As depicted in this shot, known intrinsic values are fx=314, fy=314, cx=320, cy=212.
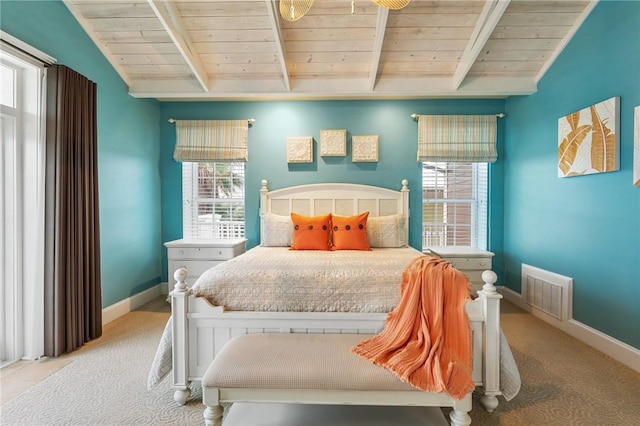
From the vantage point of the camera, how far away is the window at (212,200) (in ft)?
13.6

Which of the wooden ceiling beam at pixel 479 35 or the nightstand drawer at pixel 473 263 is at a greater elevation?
the wooden ceiling beam at pixel 479 35

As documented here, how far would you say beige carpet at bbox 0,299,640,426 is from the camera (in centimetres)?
174

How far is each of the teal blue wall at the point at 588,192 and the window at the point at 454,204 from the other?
452mm

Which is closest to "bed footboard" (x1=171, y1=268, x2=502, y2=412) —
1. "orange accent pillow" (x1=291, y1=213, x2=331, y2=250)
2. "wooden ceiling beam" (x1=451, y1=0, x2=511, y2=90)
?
"orange accent pillow" (x1=291, y1=213, x2=331, y2=250)

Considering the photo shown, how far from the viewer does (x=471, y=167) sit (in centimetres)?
412

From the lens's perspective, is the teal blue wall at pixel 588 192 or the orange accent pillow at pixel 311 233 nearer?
the teal blue wall at pixel 588 192

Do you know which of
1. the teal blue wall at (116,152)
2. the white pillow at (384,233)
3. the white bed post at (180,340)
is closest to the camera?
the white bed post at (180,340)

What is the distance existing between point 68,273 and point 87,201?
615mm

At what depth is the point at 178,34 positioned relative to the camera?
2.88 metres

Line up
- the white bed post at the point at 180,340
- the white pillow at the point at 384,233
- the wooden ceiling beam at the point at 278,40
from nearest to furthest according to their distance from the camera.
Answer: the white bed post at the point at 180,340
the wooden ceiling beam at the point at 278,40
the white pillow at the point at 384,233

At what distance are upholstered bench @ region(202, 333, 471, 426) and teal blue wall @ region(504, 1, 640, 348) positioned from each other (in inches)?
76.3

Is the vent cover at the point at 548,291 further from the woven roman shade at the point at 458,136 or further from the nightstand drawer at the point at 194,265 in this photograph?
the nightstand drawer at the point at 194,265

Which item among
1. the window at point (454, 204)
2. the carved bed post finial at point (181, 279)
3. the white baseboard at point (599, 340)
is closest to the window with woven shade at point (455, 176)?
the window at point (454, 204)

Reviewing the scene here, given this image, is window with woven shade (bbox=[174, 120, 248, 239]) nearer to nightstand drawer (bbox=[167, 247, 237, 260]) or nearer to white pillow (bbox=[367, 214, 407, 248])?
nightstand drawer (bbox=[167, 247, 237, 260])
